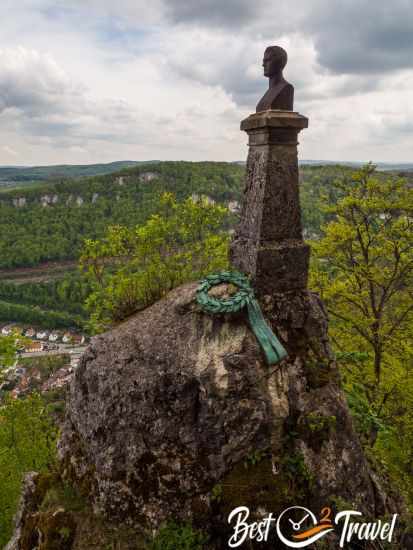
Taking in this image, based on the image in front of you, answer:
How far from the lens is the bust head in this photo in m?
6.13

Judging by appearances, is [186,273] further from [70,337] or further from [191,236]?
[70,337]

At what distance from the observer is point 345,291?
11.5 meters

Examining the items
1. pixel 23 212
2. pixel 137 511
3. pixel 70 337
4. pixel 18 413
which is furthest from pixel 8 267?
pixel 137 511

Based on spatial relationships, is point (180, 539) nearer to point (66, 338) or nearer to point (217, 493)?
point (217, 493)

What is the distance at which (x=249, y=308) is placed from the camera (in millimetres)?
5871

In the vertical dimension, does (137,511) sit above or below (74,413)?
below

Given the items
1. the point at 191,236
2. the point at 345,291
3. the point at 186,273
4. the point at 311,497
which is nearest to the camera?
the point at 311,497

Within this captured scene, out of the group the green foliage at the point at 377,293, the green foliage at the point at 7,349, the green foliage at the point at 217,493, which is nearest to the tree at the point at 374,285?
the green foliage at the point at 377,293

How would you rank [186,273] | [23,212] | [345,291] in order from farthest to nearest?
[23,212]
[345,291]
[186,273]

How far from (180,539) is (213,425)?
162 cm

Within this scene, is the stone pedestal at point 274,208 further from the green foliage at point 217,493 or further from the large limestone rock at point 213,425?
the green foliage at point 217,493

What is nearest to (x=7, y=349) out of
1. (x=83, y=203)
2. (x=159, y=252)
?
(x=159, y=252)

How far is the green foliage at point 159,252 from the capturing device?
898 cm

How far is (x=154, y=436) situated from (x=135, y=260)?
4696 mm
